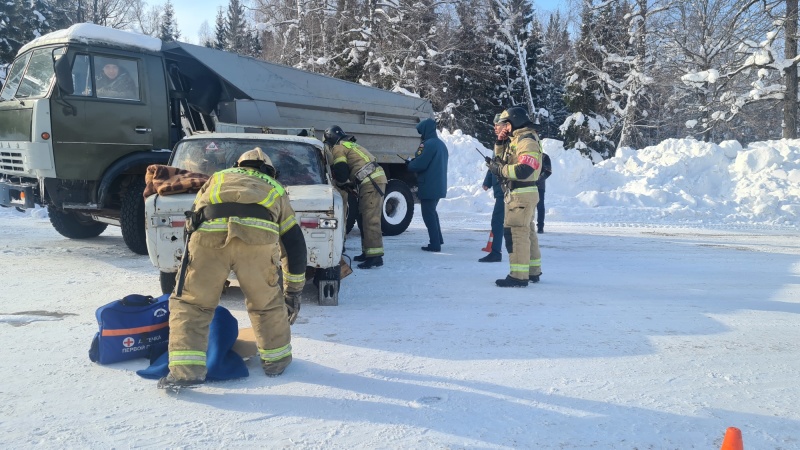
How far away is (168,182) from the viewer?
5.12m

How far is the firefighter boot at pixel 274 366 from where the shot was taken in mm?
3834

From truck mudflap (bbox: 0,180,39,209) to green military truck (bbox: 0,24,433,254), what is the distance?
0.04 feet

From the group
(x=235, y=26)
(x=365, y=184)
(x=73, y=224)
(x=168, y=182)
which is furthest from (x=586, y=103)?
(x=235, y=26)

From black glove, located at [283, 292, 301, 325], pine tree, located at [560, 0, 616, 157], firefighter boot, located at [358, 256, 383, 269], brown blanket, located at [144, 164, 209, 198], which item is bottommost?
firefighter boot, located at [358, 256, 383, 269]

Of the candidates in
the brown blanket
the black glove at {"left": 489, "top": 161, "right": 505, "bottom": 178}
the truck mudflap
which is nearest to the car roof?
the brown blanket

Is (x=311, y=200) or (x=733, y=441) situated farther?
(x=311, y=200)

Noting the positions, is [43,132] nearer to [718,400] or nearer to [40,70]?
[40,70]

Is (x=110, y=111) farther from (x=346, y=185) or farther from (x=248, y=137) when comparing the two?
(x=346, y=185)

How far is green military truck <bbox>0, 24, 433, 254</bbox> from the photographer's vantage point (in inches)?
289

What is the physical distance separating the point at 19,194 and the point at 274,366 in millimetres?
5574

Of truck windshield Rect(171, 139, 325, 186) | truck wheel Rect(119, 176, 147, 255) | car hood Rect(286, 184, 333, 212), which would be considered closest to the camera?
car hood Rect(286, 184, 333, 212)

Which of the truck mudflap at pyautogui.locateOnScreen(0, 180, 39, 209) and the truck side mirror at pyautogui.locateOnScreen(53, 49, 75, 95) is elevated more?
the truck side mirror at pyautogui.locateOnScreen(53, 49, 75, 95)

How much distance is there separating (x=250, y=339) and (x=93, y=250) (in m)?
5.22

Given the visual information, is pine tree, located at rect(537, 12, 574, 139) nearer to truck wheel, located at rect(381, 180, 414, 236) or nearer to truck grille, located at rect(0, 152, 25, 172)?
truck wheel, located at rect(381, 180, 414, 236)
